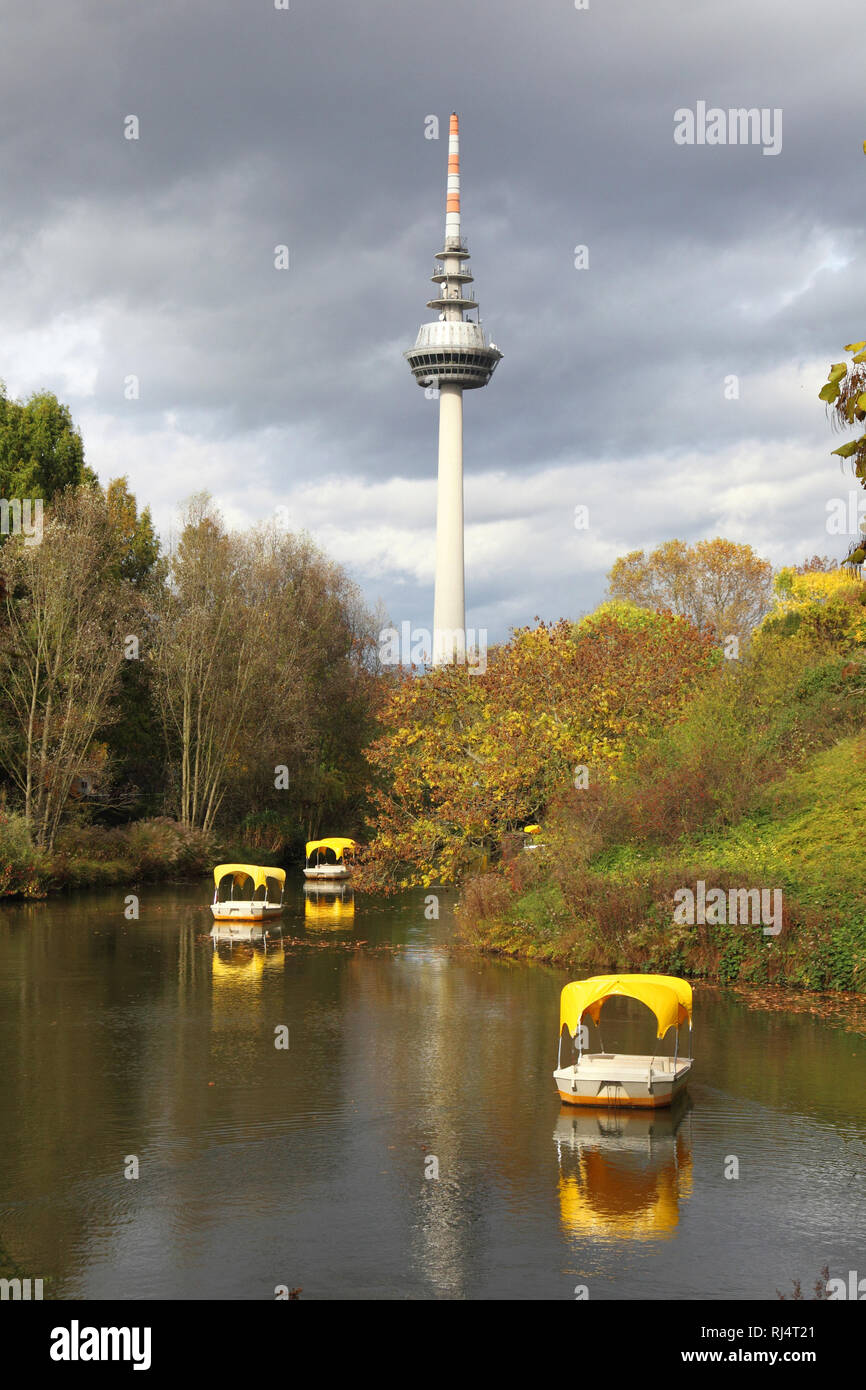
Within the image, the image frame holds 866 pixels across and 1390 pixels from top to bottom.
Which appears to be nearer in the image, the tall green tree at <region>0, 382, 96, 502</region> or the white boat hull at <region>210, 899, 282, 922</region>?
the white boat hull at <region>210, 899, 282, 922</region>

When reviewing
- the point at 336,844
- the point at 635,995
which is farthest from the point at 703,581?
the point at 635,995

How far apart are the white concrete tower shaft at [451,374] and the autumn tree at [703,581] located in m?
12.7

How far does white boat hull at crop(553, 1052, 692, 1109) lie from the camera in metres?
18.0

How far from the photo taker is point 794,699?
3622 cm

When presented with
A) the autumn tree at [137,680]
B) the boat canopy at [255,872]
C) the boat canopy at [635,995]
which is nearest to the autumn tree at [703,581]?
the autumn tree at [137,680]

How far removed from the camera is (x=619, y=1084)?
18062 mm

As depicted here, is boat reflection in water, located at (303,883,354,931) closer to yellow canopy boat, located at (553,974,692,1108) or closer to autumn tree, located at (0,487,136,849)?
autumn tree, located at (0,487,136,849)

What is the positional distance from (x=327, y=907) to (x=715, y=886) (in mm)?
20276

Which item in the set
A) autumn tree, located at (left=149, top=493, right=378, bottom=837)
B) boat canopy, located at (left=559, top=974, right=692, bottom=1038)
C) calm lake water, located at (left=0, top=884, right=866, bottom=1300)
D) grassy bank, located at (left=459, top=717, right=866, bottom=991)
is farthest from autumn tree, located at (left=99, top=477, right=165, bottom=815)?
boat canopy, located at (left=559, top=974, right=692, bottom=1038)

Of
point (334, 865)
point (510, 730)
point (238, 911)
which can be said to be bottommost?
point (238, 911)

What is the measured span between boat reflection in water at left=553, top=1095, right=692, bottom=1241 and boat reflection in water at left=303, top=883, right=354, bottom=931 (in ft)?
71.9

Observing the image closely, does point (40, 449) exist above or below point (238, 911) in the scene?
above

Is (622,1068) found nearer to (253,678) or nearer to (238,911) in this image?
(238,911)
